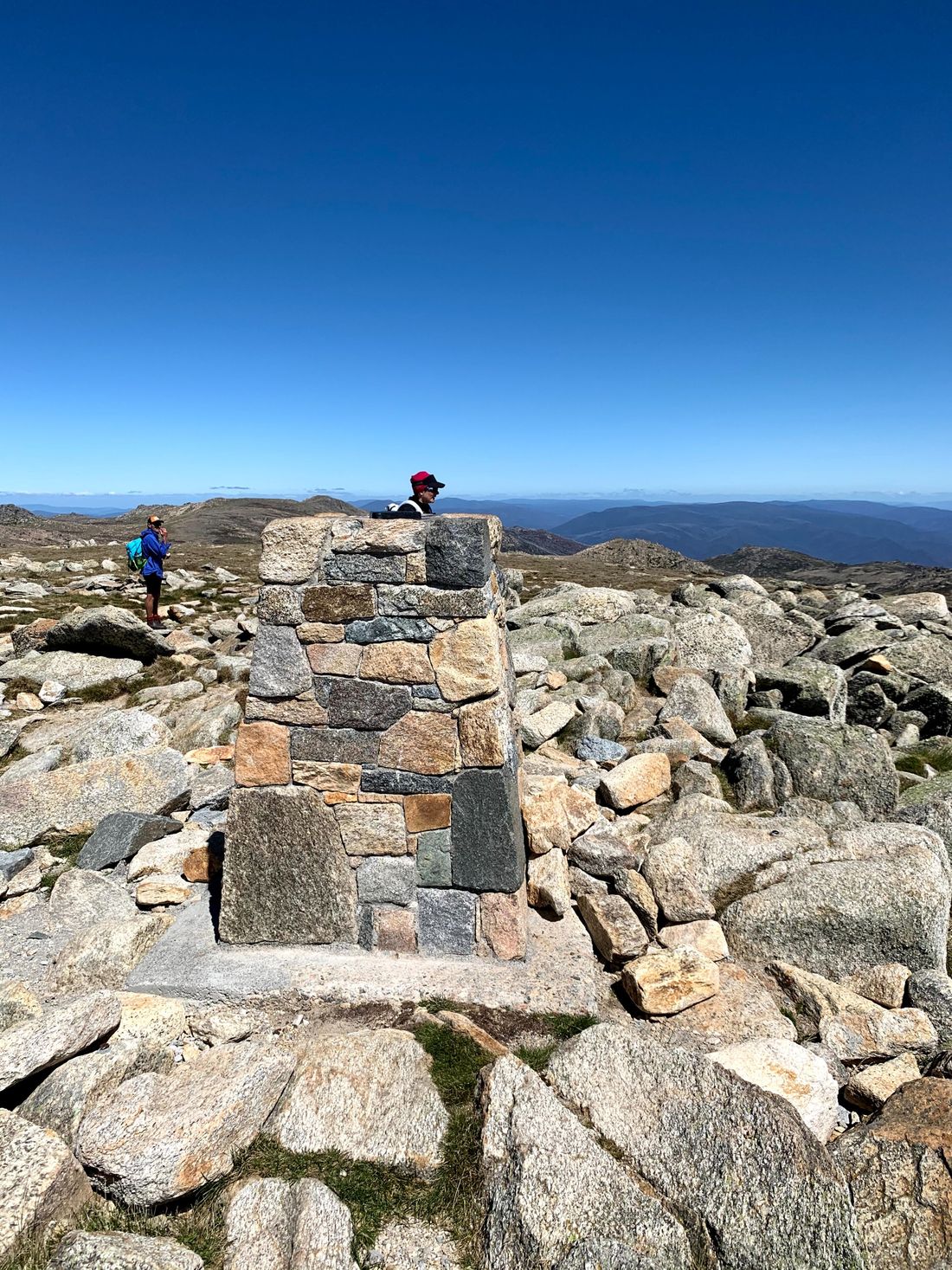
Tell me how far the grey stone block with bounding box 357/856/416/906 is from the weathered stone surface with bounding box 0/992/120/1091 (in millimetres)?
2033

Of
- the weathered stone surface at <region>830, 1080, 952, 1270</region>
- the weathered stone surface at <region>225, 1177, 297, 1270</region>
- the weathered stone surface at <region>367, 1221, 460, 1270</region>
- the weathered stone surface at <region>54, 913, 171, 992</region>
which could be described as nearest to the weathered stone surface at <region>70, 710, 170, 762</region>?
the weathered stone surface at <region>54, 913, 171, 992</region>

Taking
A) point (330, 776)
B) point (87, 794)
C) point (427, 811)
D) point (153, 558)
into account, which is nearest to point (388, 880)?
point (427, 811)

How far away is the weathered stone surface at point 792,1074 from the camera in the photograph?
4602mm

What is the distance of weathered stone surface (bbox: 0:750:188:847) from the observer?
926 cm

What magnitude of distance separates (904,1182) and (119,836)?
8.37 meters

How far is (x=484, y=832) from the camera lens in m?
5.84

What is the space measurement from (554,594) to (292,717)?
590 inches

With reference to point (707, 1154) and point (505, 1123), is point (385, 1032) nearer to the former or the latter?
point (505, 1123)

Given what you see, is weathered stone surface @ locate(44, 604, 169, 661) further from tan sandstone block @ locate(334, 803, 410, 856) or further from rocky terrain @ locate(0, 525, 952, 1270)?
tan sandstone block @ locate(334, 803, 410, 856)

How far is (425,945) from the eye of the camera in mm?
5992

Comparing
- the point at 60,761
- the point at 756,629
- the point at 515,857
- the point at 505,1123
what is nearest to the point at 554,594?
the point at 756,629

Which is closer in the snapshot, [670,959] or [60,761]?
[670,959]

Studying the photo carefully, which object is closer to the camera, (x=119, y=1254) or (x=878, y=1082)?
(x=119, y=1254)

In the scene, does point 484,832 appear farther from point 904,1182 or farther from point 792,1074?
point 904,1182
